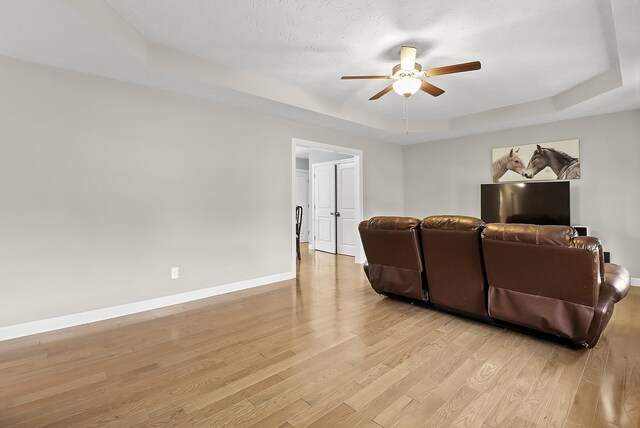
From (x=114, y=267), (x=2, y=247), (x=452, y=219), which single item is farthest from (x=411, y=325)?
(x=2, y=247)

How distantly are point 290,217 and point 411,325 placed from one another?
248cm

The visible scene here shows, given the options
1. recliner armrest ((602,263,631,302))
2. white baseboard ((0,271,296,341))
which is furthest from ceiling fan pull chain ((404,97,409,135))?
white baseboard ((0,271,296,341))

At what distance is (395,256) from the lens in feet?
11.1

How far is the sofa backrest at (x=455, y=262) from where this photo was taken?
2717mm

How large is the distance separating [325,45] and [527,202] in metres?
4.14

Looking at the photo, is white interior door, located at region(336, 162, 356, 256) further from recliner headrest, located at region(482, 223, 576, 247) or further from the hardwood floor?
recliner headrest, located at region(482, 223, 576, 247)

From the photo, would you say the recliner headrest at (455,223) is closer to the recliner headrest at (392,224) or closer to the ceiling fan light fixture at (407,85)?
the recliner headrest at (392,224)

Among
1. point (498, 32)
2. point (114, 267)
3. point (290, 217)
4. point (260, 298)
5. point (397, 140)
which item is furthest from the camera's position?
point (397, 140)

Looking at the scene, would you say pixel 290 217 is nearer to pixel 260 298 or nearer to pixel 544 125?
pixel 260 298

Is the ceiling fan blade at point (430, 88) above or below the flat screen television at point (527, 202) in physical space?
above

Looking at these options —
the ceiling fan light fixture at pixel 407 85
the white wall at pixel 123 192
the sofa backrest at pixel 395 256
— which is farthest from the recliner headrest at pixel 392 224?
the white wall at pixel 123 192

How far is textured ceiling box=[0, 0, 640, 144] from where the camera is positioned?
7.65 ft

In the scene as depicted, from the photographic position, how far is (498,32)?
272 cm

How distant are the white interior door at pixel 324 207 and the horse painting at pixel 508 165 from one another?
128 inches
